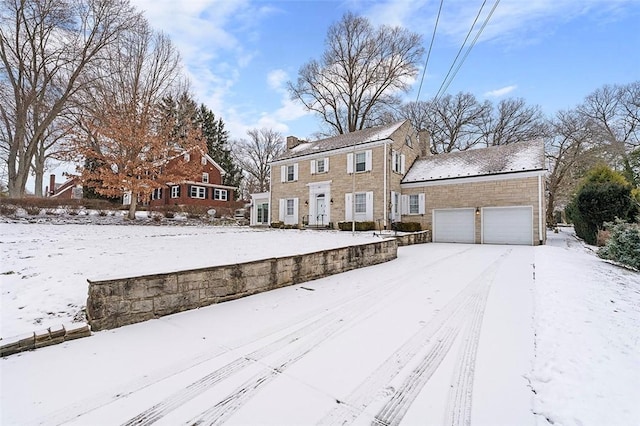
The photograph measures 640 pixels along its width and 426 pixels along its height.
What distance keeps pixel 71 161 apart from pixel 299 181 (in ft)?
42.2

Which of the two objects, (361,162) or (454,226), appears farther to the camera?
(361,162)

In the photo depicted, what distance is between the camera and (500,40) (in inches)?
378

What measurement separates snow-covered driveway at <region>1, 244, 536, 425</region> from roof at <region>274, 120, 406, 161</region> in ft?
46.2

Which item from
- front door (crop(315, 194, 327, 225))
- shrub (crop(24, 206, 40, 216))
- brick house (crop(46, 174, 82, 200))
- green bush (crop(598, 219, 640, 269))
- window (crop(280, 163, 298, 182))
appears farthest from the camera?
brick house (crop(46, 174, 82, 200))

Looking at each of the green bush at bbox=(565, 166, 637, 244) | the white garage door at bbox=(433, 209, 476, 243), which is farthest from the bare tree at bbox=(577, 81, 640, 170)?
the white garage door at bbox=(433, 209, 476, 243)

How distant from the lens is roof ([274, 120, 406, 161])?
17.4 meters

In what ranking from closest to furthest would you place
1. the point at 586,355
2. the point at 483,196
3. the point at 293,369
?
1. the point at 293,369
2. the point at 586,355
3. the point at 483,196

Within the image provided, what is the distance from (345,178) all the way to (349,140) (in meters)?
2.86

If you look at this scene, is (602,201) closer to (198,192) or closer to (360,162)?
(360,162)

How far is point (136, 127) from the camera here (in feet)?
51.8

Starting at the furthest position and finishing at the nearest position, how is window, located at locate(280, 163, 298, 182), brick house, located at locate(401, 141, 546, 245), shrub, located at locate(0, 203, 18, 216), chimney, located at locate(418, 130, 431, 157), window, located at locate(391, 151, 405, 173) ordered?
1. chimney, located at locate(418, 130, 431, 157)
2. window, located at locate(280, 163, 298, 182)
3. window, located at locate(391, 151, 405, 173)
4. brick house, located at locate(401, 141, 546, 245)
5. shrub, located at locate(0, 203, 18, 216)

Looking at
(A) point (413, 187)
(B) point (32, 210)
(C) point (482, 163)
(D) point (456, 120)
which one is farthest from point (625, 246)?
(B) point (32, 210)

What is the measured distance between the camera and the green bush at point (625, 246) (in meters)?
7.84

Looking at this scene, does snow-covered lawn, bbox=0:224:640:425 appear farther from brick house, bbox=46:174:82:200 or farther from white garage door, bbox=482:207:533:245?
brick house, bbox=46:174:82:200
